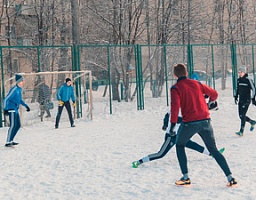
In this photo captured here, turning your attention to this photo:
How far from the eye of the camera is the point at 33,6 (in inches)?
886

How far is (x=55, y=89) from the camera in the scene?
15.9 metres

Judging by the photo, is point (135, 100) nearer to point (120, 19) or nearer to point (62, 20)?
point (120, 19)

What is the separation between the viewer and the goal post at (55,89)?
15.0m

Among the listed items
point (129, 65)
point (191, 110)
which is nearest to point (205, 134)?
point (191, 110)

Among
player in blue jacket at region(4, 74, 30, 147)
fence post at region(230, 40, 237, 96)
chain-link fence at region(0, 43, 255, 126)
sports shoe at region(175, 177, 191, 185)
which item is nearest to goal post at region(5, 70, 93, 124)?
chain-link fence at region(0, 43, 255, 126)

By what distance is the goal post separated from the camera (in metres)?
15.0

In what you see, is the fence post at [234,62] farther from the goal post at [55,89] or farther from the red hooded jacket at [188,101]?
the red hooded jacket at [188,101]

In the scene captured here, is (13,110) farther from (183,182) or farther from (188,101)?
(188,101)

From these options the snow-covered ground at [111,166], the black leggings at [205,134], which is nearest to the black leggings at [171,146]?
the snow-covered ground at [111,166]

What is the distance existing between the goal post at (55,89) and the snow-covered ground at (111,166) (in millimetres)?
1891

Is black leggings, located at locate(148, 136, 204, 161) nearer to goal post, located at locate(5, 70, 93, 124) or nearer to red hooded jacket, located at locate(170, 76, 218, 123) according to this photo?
red hooded jacket, located at locate(170, 76, 218, 123)

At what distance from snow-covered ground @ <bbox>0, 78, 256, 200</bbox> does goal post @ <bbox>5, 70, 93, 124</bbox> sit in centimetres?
189

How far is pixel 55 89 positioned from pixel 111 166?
872 centimetres

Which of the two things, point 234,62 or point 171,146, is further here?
point 234,62
